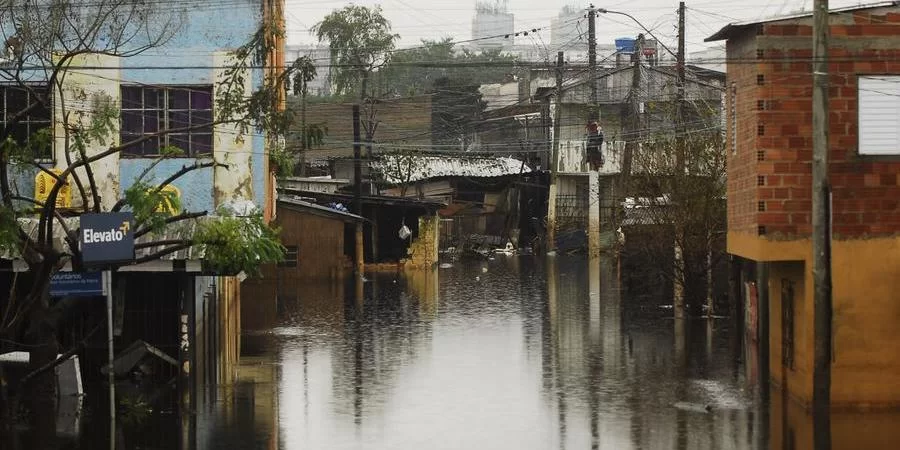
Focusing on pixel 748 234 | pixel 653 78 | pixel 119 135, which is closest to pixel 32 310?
pixel 119 135

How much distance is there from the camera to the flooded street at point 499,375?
63.8 ft

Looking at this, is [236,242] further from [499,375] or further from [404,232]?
[404,232]

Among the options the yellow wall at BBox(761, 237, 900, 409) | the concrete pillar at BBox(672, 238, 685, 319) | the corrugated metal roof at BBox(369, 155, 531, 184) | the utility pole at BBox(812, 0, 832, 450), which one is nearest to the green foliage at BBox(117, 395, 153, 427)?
the utility pole at BBox(812, 0, 832, 450)

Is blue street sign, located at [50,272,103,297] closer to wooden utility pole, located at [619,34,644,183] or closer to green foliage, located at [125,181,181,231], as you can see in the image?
green foliage, located at [125,181,181,231]

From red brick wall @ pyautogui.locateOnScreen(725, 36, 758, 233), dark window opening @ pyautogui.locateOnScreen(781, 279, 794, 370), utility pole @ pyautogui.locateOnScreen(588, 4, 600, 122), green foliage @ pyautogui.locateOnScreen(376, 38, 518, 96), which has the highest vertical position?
green foliage @ pyautogui.locateOnScreen(376, 38, 518, 96)

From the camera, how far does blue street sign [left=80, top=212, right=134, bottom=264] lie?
723 inches

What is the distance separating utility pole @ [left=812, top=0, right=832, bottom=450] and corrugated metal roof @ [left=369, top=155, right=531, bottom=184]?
5275 cm

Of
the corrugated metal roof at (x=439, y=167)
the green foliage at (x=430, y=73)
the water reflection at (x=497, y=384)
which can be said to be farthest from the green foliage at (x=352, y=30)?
the water reflection at (x=497, y=384)

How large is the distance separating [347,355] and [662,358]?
6472 millimetres

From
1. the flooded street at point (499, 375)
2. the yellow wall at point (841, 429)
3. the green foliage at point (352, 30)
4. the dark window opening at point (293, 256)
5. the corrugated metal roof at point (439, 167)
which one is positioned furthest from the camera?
the green foliage at point (352, 30)

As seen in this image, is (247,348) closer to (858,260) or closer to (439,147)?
(858,260)

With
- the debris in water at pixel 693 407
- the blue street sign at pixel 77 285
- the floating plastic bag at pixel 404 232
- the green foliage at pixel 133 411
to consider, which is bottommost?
the debris in water at pixel 693 407

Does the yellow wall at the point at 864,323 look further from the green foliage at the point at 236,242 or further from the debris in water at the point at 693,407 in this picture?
the green foliage at the point at 236,242

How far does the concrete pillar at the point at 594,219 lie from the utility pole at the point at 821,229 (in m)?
47.2
